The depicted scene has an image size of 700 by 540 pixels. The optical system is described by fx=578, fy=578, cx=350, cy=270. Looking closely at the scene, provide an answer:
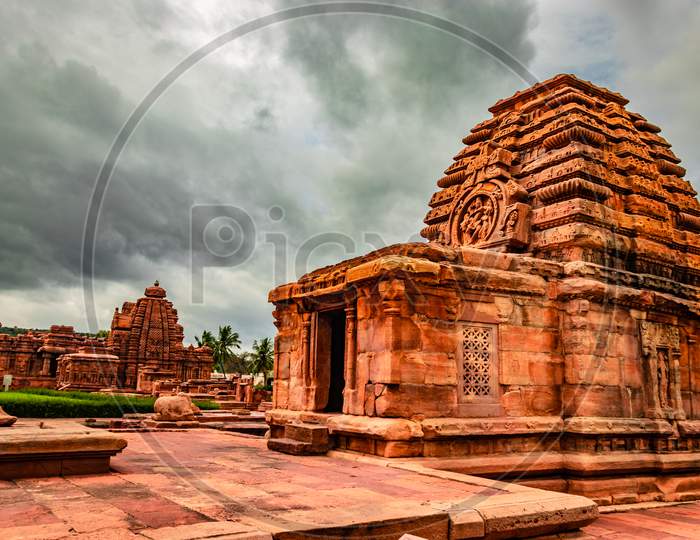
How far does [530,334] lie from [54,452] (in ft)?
20.5

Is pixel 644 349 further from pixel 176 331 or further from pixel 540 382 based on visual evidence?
pixel 176 331

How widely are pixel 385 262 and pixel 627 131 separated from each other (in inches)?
292

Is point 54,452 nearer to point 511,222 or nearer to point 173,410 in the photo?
point 511,222

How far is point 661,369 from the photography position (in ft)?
30.3

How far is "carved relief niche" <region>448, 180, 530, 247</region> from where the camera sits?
994cm

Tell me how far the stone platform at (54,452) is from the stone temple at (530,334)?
283 centimetres

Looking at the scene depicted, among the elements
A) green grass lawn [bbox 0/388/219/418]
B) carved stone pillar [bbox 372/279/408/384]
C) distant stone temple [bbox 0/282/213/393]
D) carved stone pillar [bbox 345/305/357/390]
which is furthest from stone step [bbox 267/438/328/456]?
distant stone temple [bbox 0/282/213/393]

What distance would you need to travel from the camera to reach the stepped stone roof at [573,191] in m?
9.68

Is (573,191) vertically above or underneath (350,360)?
above

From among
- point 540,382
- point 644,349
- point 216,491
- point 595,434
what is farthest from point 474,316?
point 216,491

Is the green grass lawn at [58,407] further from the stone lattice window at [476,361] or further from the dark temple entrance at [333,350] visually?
the stone lattice window at [476,361]

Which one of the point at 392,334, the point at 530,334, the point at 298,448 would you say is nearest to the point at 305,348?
the point at 298,448

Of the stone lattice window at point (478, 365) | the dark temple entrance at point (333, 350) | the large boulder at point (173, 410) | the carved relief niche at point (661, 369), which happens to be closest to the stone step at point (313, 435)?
the dark temple entrance at point (333, 350)

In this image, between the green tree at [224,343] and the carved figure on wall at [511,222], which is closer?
the carved figure on wall at [511,222]
